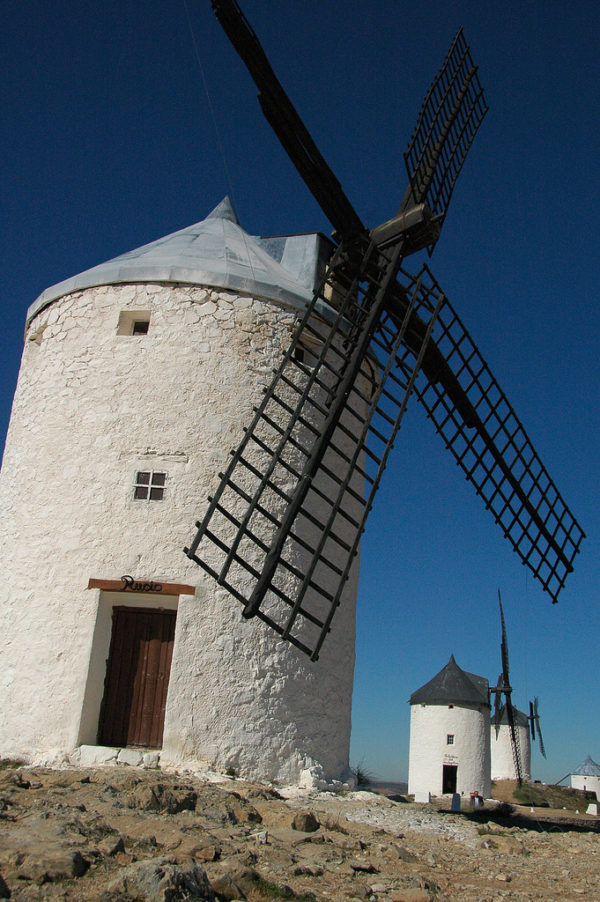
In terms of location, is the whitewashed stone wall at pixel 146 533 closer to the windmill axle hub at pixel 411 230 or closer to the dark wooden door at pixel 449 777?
the windmill axle hub at pixel 411 230

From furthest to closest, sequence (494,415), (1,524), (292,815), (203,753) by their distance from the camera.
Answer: (494,415) → (1,524) → (203,753) → (292,815)

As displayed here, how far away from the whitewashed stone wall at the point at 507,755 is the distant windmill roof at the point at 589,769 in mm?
5236

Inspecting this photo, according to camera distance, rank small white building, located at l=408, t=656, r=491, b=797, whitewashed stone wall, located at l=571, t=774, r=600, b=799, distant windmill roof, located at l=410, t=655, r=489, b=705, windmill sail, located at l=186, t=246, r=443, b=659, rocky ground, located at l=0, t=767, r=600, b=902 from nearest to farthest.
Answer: rocky ground, located at l=0, t=767, r=600, b=902 < windmill sail, located at l=186, t=246, r=443, b=659 < small white building, located at l=408, t=656, r=491, b=797 < distant windmill roof, located at l=410, t=655, r=489, b=705 < whitewashed stone wall, located at l=571, t=774, r=600, b=799

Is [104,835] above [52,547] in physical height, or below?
below

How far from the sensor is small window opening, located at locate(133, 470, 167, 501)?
7566mm

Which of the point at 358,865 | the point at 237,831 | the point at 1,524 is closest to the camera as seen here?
the point at 358,865

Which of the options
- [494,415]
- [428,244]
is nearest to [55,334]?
[428,244]

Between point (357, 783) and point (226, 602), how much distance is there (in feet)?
8.50

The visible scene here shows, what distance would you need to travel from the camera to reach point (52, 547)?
7.53 m

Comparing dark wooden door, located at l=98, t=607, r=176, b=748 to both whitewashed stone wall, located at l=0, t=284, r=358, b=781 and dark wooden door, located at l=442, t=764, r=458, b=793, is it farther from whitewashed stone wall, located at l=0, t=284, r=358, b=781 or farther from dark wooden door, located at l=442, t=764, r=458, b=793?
dark wooden door, located at l=442, t=764, r=458, b=793

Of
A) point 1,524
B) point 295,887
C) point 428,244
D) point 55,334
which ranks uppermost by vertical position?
point 428,244

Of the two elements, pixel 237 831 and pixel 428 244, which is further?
pixel 428 244

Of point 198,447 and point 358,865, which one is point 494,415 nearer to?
point 198,447

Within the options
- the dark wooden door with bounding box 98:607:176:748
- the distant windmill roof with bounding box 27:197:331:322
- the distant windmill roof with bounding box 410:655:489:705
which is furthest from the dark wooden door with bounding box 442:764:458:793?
the dark wooden door with bounding box 98:607:176:748
